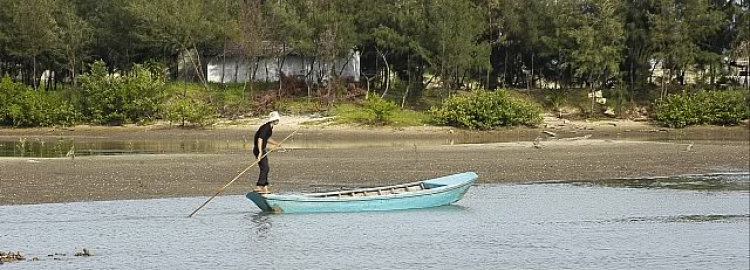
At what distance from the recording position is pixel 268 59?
62094mm

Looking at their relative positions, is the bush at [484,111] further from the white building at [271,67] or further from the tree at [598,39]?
the white building at [271,67]

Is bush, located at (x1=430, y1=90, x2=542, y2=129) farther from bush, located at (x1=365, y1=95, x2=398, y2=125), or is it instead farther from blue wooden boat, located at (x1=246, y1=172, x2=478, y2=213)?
blue wooden boat, located at (x1=246, y1=172, x2=478, y2=213)

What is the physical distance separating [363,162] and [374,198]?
1103cm

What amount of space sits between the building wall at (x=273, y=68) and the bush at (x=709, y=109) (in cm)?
1878

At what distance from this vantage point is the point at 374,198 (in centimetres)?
2320

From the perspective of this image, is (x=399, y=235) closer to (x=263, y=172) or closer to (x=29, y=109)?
(x=263, y=172)

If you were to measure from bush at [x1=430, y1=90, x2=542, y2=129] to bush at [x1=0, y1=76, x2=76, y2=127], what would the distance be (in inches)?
757

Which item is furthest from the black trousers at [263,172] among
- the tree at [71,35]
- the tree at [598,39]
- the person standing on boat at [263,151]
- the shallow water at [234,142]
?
the tree at [71,35]

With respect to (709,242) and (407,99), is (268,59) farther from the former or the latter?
(709,242)

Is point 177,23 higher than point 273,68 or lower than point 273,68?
higher

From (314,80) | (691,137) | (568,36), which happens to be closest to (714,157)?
(691,137)

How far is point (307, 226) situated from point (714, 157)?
2088cm

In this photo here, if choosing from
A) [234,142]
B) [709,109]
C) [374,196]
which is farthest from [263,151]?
[709,109]

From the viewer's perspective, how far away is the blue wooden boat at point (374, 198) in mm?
22594
